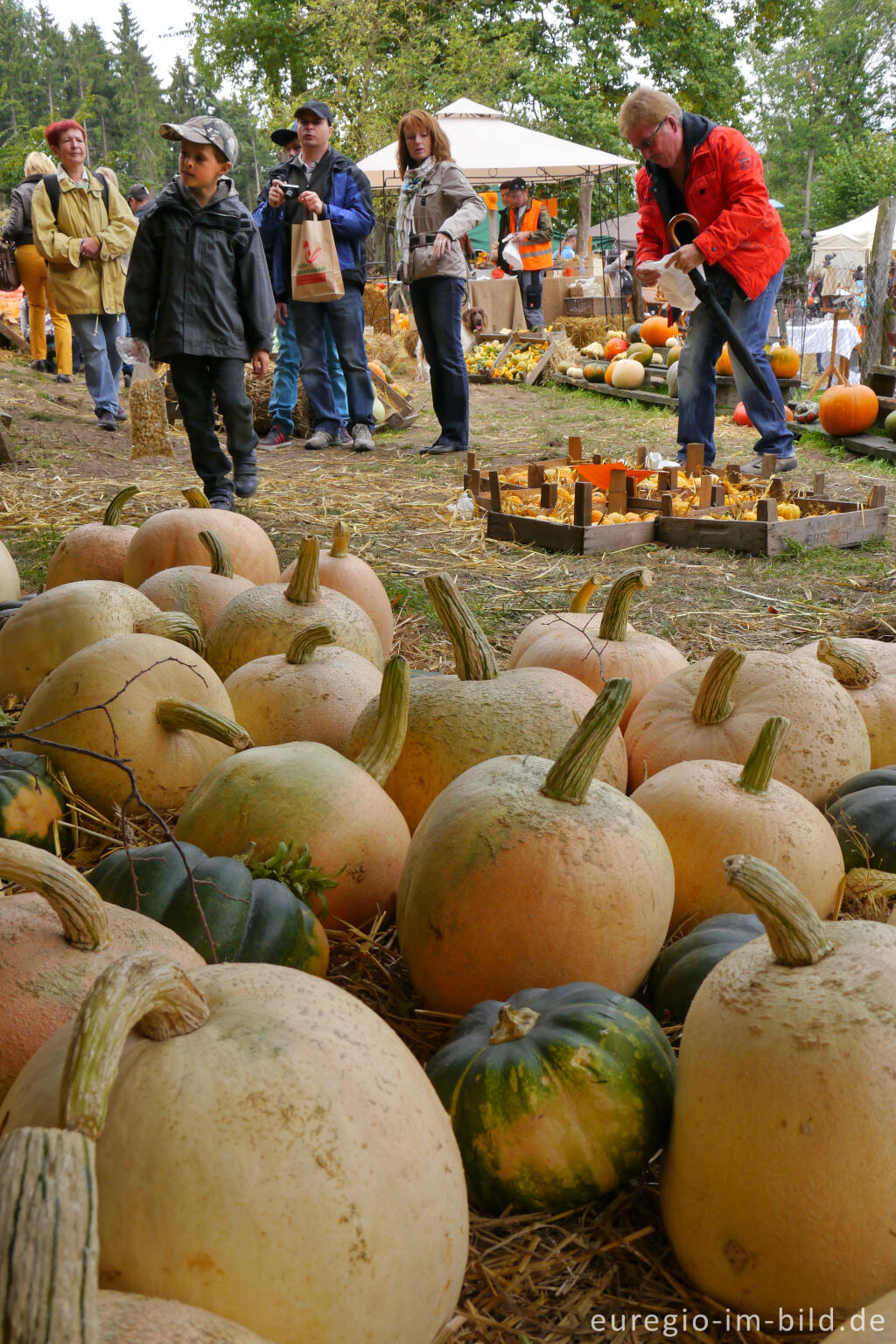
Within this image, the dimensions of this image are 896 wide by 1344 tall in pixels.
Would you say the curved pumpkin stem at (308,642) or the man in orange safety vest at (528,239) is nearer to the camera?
the curved pumpkin stem at (308,642)

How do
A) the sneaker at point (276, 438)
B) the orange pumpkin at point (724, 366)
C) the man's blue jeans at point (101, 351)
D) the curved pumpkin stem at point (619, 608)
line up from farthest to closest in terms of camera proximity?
the orange pumpkin at point (724, 366), the sneaker at point (276, 438), the man's blue jeans at point (101, 351), the curved pumpkin stem at point (619, 608)

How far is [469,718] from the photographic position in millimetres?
2338

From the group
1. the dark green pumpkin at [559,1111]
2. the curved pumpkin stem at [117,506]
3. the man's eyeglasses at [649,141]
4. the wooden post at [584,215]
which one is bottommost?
the dark green pumpkin at [559,1111]

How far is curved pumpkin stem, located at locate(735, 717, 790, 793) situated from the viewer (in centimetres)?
204

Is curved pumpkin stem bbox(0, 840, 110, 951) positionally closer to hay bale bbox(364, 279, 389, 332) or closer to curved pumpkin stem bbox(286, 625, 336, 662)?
curved pumpkin stem bbox(286, 625, 336, 662)

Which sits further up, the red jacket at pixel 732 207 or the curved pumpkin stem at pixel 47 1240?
the red jacket at pixel 732 207

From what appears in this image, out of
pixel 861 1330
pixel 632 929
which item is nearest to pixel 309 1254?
pixel 861 1330

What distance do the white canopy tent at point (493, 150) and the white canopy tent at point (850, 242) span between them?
10887 millimetres

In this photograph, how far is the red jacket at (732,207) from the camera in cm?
723

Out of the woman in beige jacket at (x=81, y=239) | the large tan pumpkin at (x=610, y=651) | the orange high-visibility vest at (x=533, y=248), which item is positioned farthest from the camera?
the orange high-visibility vest at (x=533, y=248)

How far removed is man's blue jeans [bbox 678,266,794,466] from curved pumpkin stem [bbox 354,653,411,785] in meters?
6.03

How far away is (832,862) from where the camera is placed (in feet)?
6.96

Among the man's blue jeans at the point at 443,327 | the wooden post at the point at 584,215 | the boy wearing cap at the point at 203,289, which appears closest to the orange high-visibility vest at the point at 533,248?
the wooden post at the point at 584,215

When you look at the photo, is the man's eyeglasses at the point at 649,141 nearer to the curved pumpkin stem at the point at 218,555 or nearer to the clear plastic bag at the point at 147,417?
the clear plastic bag at the point at 147,417
